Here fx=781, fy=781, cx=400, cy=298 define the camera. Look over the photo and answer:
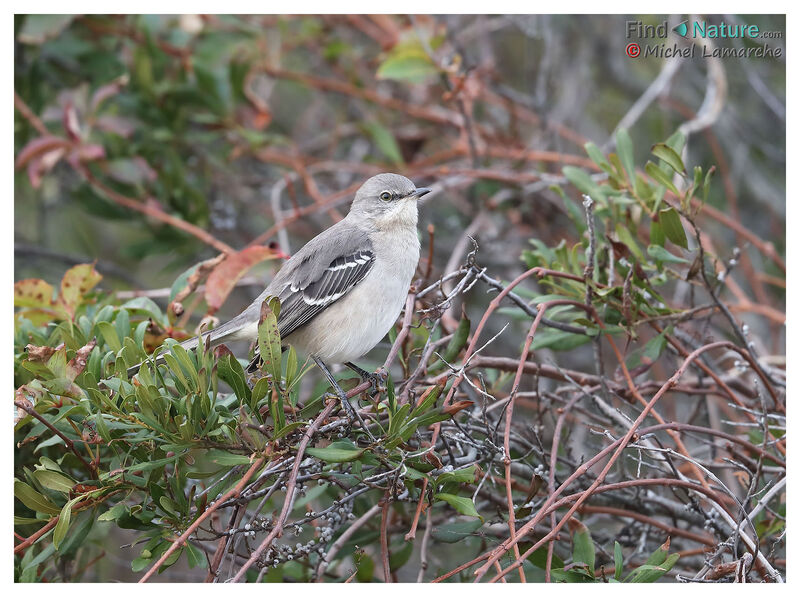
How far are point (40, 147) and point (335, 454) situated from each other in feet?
10.1

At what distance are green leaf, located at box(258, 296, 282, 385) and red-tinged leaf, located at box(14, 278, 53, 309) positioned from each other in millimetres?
1537

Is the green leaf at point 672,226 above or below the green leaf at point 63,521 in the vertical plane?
above

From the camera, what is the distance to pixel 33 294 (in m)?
3.66

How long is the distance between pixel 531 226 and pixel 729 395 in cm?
250

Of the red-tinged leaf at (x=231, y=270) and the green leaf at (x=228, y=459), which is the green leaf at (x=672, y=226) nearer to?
the red-tinged leaf at (x=231, y=270)

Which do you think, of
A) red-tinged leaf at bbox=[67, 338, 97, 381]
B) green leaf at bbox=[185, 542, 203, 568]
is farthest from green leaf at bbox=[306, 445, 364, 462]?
red-tinged leaf at bbox=[67, 338, 97, 381]

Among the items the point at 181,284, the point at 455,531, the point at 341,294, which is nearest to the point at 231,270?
the point at 181,284

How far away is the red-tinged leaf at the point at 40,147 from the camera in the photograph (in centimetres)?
454

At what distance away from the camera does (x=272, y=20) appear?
19.5 feet

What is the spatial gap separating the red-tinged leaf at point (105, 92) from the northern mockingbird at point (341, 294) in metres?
1.73

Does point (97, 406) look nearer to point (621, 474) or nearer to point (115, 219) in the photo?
point (621, 474)

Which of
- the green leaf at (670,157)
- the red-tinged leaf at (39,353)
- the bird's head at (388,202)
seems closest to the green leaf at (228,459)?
the red-tinged leaf at (39,353)

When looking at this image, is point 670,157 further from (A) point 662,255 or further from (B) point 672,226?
(A) point 662,255

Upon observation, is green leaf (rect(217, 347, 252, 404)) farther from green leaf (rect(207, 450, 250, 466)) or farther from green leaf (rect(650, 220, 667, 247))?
green leaf (rect(650, 220, 667, 247))
